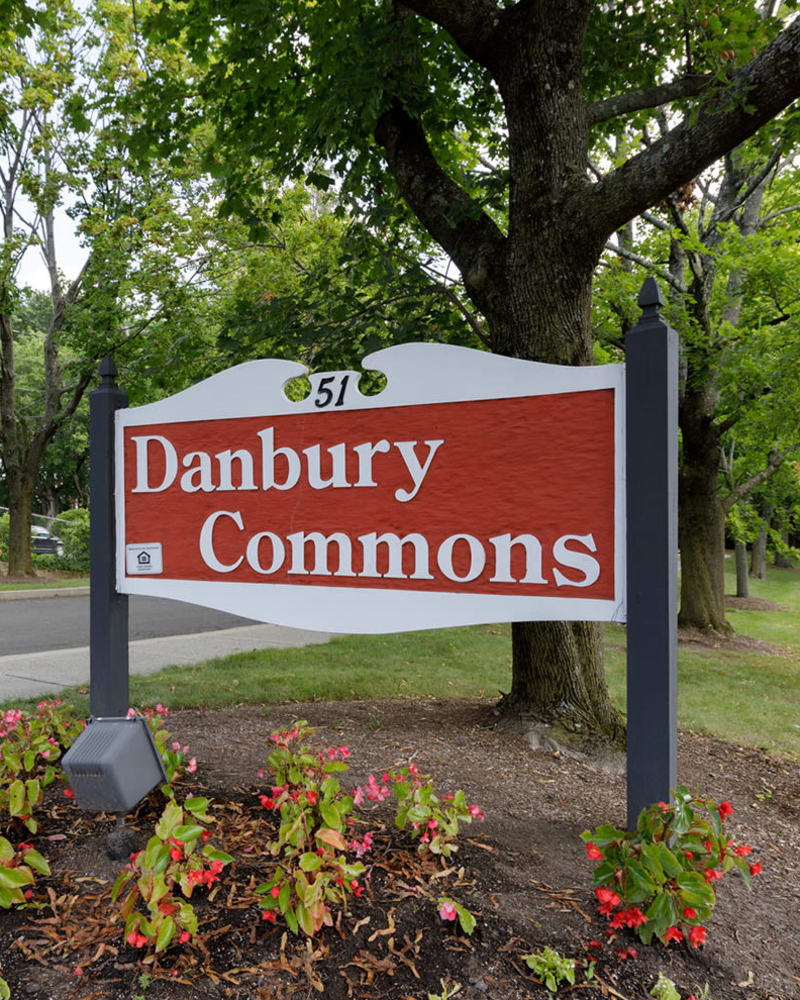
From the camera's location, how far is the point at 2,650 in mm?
8273

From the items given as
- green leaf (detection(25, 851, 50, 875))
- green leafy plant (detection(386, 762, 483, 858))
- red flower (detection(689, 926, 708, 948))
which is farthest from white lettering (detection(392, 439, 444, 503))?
green leaf (detection(25, 851, 50, 875))

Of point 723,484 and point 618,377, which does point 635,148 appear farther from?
point 618,377

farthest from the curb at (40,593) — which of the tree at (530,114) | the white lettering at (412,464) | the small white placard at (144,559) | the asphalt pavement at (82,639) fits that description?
the white lettering at (412,464)

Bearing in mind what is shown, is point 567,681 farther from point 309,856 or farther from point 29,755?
point 29,755

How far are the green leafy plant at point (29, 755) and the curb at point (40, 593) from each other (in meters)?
11.7

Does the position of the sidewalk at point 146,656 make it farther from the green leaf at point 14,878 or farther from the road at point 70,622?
the green leaf at point 14,878

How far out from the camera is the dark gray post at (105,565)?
9.02ft

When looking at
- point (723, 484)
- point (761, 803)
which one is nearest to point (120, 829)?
point (761, 803)

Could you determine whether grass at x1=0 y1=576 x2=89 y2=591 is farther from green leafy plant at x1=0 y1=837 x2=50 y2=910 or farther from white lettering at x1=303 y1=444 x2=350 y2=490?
white lettering at x1=303 y1=444 x2=350 y2=490

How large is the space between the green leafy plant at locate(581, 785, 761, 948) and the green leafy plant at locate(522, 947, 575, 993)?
18 centimetres

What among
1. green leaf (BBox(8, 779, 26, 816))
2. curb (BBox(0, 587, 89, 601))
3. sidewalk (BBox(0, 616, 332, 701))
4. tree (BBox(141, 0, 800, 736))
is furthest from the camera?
curb (BBox(0, 587, 89, 601))

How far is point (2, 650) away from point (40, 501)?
33372 millimetres

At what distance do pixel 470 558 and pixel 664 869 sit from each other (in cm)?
97

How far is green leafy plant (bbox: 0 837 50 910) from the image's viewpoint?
6.90ft
